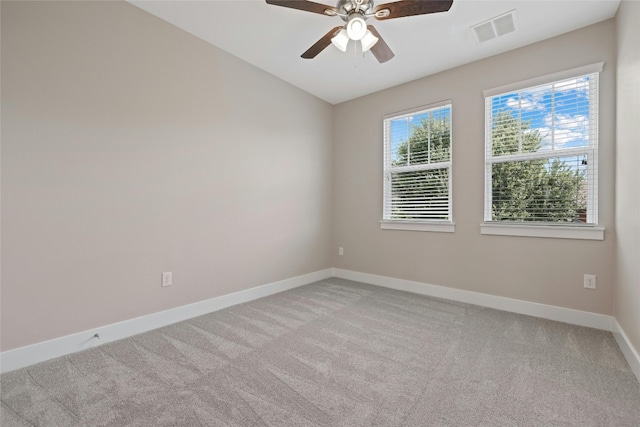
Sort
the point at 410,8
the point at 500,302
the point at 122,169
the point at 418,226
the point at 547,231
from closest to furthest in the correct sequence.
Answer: the point at 410,8 < the point at 122,169 < the point at 547,231 < the point at 500,302 < the point at 418,226

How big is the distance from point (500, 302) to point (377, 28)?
298 cm

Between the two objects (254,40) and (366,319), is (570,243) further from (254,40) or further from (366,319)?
(254,40)

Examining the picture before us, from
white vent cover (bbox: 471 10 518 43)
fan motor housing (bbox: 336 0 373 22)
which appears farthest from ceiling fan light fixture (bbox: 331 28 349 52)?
white vent cover (bbox: 471 10 518 43)

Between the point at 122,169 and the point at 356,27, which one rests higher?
the point at 356,27

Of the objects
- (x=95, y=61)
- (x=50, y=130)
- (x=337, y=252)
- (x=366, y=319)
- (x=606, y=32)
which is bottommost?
(x=366, y=319)

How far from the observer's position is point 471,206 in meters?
3.13

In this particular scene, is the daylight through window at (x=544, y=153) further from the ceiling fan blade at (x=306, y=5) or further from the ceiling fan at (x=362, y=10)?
the ceiling fan blade at (x=306, y=5)

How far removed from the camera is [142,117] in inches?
93.1

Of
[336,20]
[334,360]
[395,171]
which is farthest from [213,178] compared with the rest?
[395,171]

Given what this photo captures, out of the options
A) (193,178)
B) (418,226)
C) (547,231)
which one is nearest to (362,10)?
(193,178)

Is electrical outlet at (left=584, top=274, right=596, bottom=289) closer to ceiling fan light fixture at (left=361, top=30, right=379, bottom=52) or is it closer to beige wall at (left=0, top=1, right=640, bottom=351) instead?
beige wall at (left=0, top=1, right=640, bottom=351)

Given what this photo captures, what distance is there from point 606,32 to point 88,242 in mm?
4580

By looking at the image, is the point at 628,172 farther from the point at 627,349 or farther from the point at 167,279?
the point at 167,279

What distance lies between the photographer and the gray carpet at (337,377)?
1.41 m
